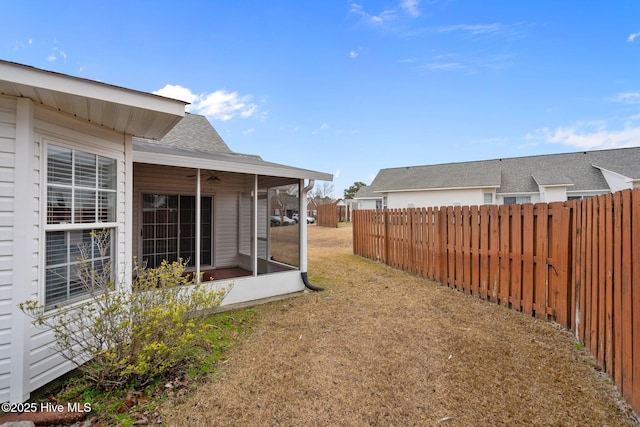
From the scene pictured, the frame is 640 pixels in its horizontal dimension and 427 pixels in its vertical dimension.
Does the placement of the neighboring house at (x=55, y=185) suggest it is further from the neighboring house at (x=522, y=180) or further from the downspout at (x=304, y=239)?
the neighboring house at (x=522, y=180)

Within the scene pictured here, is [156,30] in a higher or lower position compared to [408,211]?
higher

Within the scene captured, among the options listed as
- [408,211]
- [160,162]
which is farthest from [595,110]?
[160,162]

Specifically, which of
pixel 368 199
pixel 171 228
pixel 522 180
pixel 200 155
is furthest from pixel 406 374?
pixel 368 199

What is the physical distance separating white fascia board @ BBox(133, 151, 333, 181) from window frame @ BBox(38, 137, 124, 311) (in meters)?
0.65

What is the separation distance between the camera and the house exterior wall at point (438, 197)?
63.7 ft

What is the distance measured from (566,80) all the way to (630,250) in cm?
1269

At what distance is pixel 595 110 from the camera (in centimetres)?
1523

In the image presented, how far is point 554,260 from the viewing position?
4480 mm

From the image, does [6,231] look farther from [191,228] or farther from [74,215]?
[191,228]

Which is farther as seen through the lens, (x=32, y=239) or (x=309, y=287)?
(x=309, y=287)

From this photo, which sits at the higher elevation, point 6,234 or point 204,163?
point 204,163

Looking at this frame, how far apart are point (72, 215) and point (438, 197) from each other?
21295 millimetres

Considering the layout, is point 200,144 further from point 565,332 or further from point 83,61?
point 565,332

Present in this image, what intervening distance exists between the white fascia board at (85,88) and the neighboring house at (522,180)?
Result: 19.7 m
